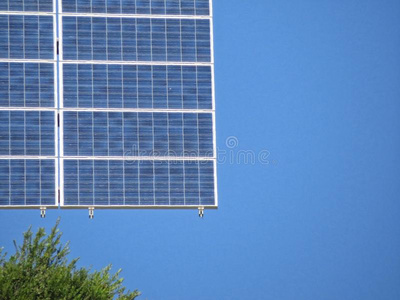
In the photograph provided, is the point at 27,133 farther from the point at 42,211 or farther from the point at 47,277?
the point at 47,277

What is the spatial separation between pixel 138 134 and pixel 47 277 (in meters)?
3.91

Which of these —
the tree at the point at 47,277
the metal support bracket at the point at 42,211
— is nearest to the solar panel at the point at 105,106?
the metal support bracket at the point at 42,211

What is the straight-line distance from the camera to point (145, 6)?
1903 cm

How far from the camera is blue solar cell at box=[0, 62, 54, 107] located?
60.7 feet

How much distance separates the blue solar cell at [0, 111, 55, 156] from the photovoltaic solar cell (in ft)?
8.07

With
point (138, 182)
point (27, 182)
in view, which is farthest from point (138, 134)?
point (27, 182)

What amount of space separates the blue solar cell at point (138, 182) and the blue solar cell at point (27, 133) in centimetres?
57

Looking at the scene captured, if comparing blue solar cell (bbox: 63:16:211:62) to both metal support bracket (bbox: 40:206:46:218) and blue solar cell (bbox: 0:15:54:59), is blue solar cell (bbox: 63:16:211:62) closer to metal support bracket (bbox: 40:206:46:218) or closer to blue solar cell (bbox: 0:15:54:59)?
blue solar cell (bbox: 0:15:54:59)

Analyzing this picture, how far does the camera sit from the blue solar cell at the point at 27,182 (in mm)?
18266

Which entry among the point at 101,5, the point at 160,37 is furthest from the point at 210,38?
the point at 101,5
